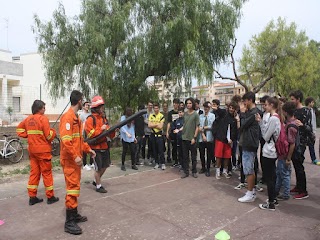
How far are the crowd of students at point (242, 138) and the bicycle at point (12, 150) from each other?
3676mm

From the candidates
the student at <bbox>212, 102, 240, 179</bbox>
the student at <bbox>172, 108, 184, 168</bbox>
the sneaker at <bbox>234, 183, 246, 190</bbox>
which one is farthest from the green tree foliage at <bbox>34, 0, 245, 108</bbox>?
the sneaker at <bbox>234, 183, 246, 190</bbox>

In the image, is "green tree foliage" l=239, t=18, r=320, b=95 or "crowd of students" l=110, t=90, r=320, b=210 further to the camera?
"green tree foliage" l=239, t=18, r=320, b=95

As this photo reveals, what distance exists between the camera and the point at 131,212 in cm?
476

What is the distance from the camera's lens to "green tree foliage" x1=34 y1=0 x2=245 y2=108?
9523 mm

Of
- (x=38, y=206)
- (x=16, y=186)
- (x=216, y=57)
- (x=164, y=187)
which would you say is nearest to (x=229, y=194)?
(x=164, y=187)

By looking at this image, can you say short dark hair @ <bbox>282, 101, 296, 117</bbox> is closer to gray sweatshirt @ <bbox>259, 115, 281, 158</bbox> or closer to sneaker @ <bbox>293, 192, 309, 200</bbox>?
gray sweatshirt @ <bbox>259, 115, 281, 158</bbox>

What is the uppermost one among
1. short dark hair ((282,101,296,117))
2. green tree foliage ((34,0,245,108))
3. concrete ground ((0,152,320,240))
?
green tree foliage ((34,0,245,108))

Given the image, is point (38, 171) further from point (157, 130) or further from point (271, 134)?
point (271, 134)

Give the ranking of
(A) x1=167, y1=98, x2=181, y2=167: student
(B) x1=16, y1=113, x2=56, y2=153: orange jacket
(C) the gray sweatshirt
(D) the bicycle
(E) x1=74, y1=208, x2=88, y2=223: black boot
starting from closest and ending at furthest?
1. (E) x1=74, y1=208, x2=88, y2=223: black boot
2. (C) the gray sweatshirt
3. (B) x1=16, y1=113, x2=56, y2=153: orange jacket
4. (A) x1=167, y1=98, x2=181, y2=167: student
5. (D) the bicycle

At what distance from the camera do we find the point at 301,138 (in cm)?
Result: 587

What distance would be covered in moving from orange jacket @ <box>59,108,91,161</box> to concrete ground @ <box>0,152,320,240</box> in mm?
1062

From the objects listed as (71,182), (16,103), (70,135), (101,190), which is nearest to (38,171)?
(101,190)

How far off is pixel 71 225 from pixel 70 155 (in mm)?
942

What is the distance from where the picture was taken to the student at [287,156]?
16.5 ft
